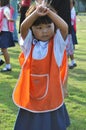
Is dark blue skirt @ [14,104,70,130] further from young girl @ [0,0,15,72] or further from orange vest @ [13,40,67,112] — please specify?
young girl @ [0,0,15,72]

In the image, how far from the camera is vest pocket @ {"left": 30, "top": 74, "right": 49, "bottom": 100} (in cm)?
345

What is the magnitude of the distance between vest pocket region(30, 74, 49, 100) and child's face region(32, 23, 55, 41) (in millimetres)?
319

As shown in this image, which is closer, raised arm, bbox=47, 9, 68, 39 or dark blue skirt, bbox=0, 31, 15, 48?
raised arm, bbox=47, 9, 68, 39

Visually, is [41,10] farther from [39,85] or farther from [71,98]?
[71,98]

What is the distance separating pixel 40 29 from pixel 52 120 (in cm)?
79

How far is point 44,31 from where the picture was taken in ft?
11.0

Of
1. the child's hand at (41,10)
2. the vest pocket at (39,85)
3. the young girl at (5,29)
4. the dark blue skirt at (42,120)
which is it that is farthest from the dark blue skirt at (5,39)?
the child's hand at (41,10)

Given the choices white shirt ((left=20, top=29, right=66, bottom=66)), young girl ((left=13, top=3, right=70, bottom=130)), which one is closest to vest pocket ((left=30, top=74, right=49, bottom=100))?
young girl ((left=13, top=3, right=70, bottom=130))

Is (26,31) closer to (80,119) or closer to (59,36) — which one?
(59,36)

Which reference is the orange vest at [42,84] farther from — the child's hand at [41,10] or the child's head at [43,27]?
the child's hand at [41,10]

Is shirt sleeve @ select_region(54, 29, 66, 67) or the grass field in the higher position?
shirt sleeve @ select_region(54, 29, 66, 67)

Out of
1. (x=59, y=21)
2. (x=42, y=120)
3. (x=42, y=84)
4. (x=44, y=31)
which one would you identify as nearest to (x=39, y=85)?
(x=42, y=84)

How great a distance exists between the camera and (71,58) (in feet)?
28.2

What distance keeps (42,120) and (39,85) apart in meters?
0.31
